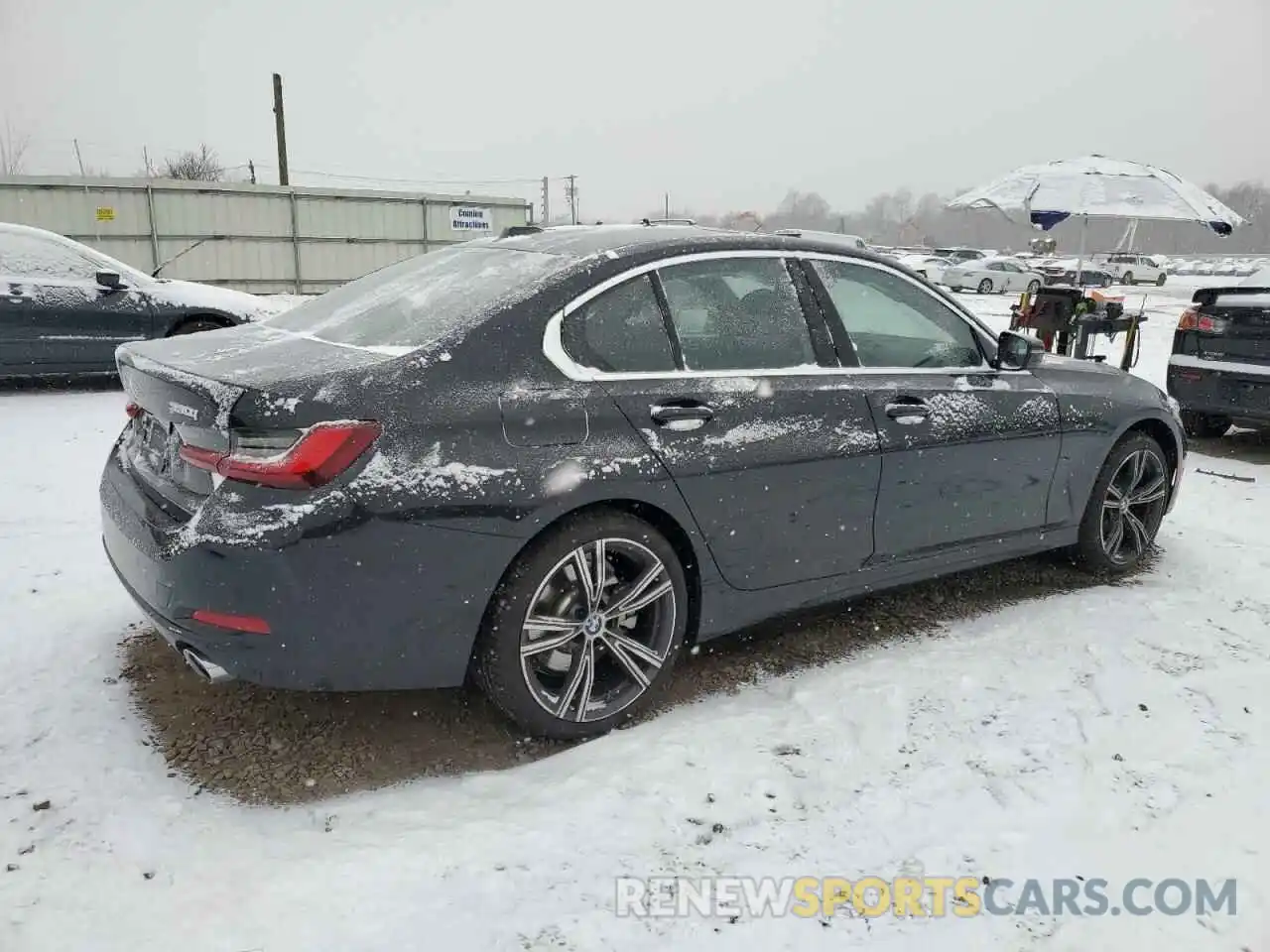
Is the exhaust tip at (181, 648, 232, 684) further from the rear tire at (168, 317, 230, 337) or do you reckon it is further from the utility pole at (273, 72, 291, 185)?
the utility pole at (273, 72, 291, 185)

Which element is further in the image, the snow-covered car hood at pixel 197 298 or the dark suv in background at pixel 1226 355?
the snow-covered car hood at pixel 197 298

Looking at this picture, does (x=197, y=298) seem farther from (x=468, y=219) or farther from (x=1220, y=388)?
(x=468, y=219)

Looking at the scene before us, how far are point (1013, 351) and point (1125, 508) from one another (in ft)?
3.91

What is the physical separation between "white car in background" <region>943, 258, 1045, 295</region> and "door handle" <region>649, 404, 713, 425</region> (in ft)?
106

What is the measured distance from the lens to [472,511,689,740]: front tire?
2.76 meters

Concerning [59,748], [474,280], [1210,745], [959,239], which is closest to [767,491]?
[474,280]

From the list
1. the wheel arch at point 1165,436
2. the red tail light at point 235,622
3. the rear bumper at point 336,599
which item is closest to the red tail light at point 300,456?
the rear bumper at point 336,599

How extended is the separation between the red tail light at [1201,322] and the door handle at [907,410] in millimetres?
5097

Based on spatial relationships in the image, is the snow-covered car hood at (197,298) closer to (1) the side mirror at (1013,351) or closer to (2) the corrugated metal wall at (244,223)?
(1) the side mirror at (1013,351)

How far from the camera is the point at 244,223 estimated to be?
781 inches

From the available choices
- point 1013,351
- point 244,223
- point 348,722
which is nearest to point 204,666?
point 348,722

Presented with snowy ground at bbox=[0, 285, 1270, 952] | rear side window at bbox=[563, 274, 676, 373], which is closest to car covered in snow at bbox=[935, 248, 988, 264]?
snowy ground at bbox=[0, 285, 1270, 952]

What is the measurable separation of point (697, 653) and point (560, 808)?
1145 mm

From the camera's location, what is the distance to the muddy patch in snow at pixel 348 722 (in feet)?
9.13
